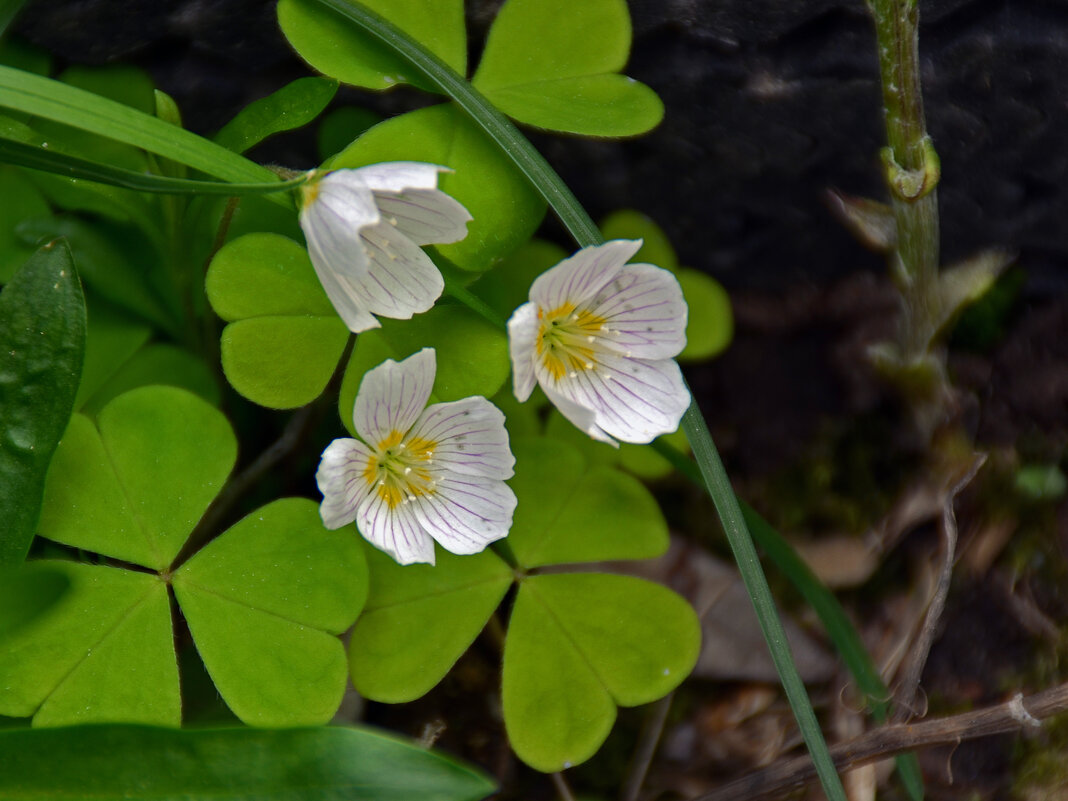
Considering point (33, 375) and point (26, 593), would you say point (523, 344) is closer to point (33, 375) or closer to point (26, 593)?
point (33, 375)

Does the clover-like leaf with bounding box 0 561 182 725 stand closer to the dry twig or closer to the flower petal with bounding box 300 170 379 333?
the flower petal with bounding box 300 170 379 333

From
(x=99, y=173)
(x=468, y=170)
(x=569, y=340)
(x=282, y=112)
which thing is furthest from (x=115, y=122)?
(x=569, y=340)

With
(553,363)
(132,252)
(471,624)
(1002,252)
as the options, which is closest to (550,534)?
(471,624)

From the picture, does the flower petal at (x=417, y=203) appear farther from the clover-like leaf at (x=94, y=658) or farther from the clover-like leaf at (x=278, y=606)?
the clover-like leaf at (x=94, y=658)

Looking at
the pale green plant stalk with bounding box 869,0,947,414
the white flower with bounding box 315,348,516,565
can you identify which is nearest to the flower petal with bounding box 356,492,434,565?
the white flower with bounding box 315,348,516,565

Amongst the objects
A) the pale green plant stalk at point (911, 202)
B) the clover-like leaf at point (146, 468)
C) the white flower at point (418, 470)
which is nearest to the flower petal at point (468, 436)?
the white flower at point (418, 470)
